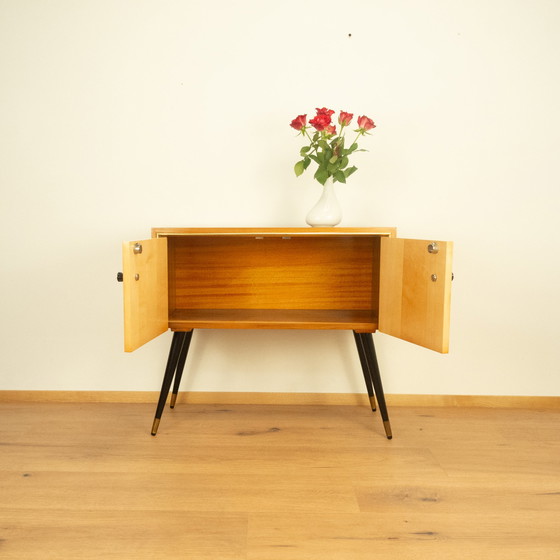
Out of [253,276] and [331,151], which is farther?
[253,276]

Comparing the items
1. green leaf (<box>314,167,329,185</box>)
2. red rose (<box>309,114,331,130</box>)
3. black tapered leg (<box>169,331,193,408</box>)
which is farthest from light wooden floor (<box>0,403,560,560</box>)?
red rose (<box>309,114,331,130</box>)

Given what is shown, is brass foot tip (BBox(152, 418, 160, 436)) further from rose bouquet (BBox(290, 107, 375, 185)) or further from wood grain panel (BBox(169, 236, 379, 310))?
rose bouquet (BBox(290, 107, 375, 185))

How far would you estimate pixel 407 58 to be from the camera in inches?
68.2

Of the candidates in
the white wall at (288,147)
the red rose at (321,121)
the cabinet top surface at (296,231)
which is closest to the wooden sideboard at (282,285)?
the cabinet top surface at (296,231)

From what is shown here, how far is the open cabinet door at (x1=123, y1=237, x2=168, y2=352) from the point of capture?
3.92 feet

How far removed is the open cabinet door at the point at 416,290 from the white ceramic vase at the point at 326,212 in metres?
0.19

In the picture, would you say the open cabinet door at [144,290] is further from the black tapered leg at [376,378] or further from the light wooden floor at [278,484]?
the black tapered leg at [376,378]

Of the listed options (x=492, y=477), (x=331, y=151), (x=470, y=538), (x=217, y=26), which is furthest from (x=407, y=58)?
(x=470, y=538)

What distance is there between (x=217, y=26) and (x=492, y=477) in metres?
1.78

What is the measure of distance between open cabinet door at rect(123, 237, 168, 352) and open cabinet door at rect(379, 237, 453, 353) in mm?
698

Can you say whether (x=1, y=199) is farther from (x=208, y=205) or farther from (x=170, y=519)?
(x=170, y=519)

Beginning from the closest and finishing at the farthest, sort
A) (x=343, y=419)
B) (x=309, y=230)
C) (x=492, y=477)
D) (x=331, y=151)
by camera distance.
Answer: (x=492, y=477)
(x=309, y=230)
(x=331, y=151)
(x=343, y=419)

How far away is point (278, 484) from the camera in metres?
1.21

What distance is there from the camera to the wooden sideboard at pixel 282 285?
1336mm
